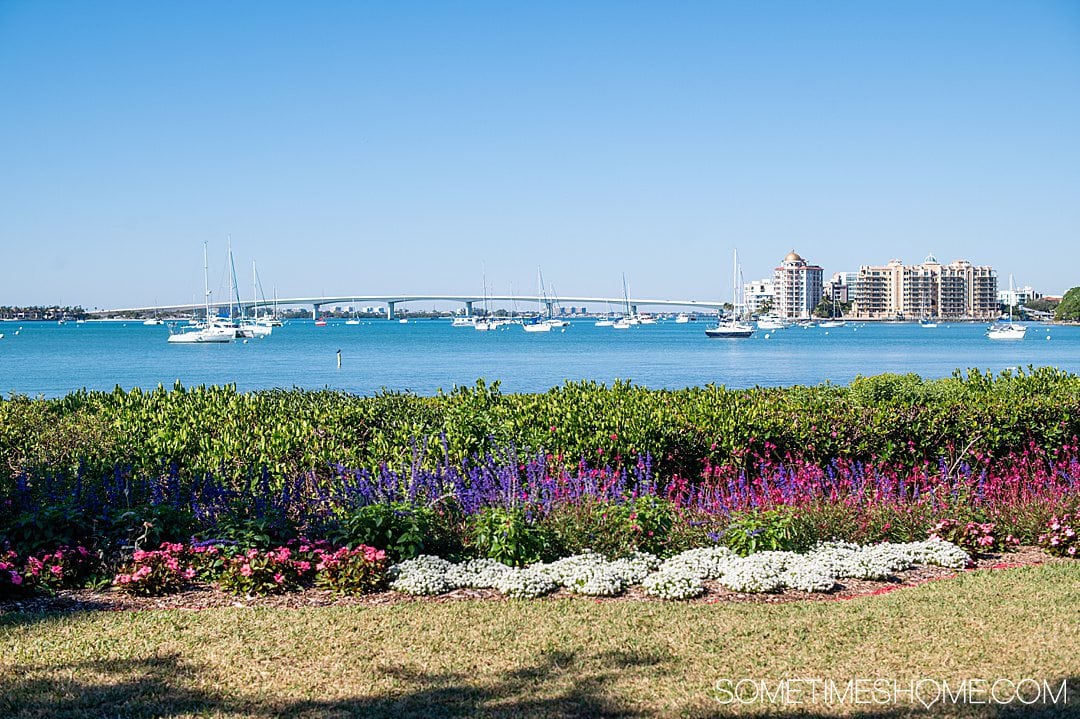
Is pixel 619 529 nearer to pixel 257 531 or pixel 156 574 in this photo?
pixel 257 531

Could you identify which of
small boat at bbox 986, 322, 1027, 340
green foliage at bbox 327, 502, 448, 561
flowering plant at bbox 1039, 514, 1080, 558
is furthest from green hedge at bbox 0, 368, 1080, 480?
small boat at bbox 986, 322, 1027, 340

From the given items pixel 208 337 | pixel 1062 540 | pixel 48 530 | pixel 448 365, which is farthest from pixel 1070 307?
pixel 48 530

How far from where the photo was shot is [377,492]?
8.24 m

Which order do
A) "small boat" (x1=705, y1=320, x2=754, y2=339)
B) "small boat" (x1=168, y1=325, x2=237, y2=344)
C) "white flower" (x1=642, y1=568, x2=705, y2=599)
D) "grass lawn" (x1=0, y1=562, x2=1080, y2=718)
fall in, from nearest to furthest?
"grass lawn" (x1=0, y1=562, x2=1080, y2=718) → "white flower" (x1=642, y1=568, x2=705, y2=599) → "small boat" (x1=168, y1=325, x2=237, y2=344) → "small boat" (x1=705, y1=320, x2=754, y2=339)

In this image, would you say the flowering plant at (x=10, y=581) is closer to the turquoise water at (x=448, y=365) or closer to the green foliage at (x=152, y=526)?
the green foliage at (x=152, y=526)

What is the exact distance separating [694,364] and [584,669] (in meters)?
65.9

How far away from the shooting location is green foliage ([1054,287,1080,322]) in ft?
607

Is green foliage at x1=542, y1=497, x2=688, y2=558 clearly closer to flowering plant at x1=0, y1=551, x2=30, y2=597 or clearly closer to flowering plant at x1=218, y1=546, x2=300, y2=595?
flowering plant at x1=218, y1=546, x2=300, y2=595

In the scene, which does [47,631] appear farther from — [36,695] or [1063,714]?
[1063,714]

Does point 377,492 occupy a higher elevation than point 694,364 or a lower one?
higher

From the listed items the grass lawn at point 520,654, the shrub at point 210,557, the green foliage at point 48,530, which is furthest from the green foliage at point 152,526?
the grass lawn at point 520,654

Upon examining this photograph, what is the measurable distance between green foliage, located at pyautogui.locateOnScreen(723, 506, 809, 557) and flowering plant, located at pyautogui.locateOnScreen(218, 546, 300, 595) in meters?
3.37

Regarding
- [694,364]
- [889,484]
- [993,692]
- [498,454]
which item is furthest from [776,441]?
[694,364]

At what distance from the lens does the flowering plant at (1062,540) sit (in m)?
7.92
